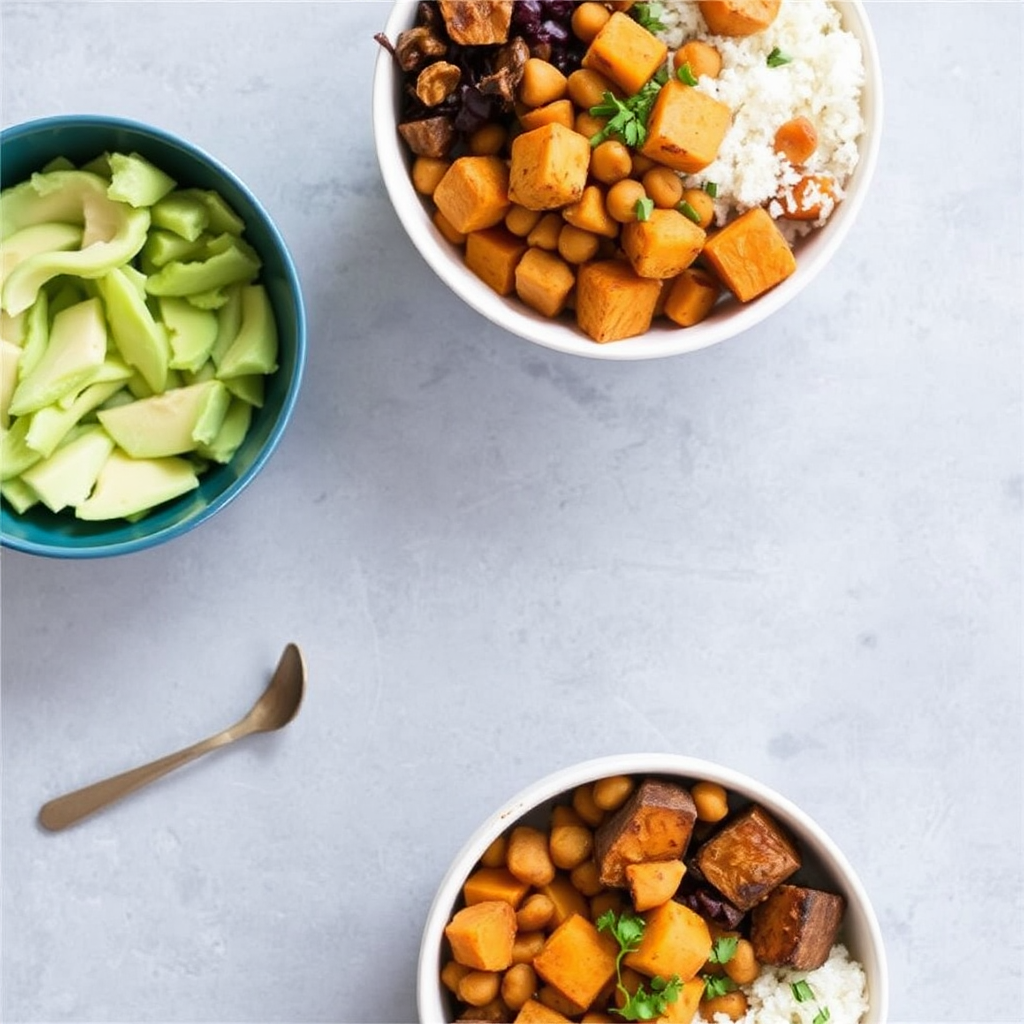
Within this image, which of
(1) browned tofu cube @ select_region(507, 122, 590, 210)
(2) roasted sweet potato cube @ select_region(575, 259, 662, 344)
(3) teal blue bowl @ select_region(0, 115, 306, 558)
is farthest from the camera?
(3) teal blue bowl @ select_region(0, 115, 306, 558)

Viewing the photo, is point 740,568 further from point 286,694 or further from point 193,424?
point 193,424

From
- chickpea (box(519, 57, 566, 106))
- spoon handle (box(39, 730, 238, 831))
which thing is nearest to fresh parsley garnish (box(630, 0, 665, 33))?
chickpea (box(519, 57, 566, 106))

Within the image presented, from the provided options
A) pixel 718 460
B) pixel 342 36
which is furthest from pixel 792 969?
pixel 342 36

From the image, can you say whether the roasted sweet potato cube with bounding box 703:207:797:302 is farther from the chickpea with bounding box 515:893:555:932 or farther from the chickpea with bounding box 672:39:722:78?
the chickpea with bounding box 515:893:555:932

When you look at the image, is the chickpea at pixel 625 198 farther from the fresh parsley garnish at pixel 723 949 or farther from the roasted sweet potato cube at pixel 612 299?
the fresh parsley garnish at pixel 723 949

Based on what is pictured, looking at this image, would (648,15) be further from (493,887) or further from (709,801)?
(493,887)

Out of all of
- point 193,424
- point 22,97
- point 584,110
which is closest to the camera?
point 584,110
